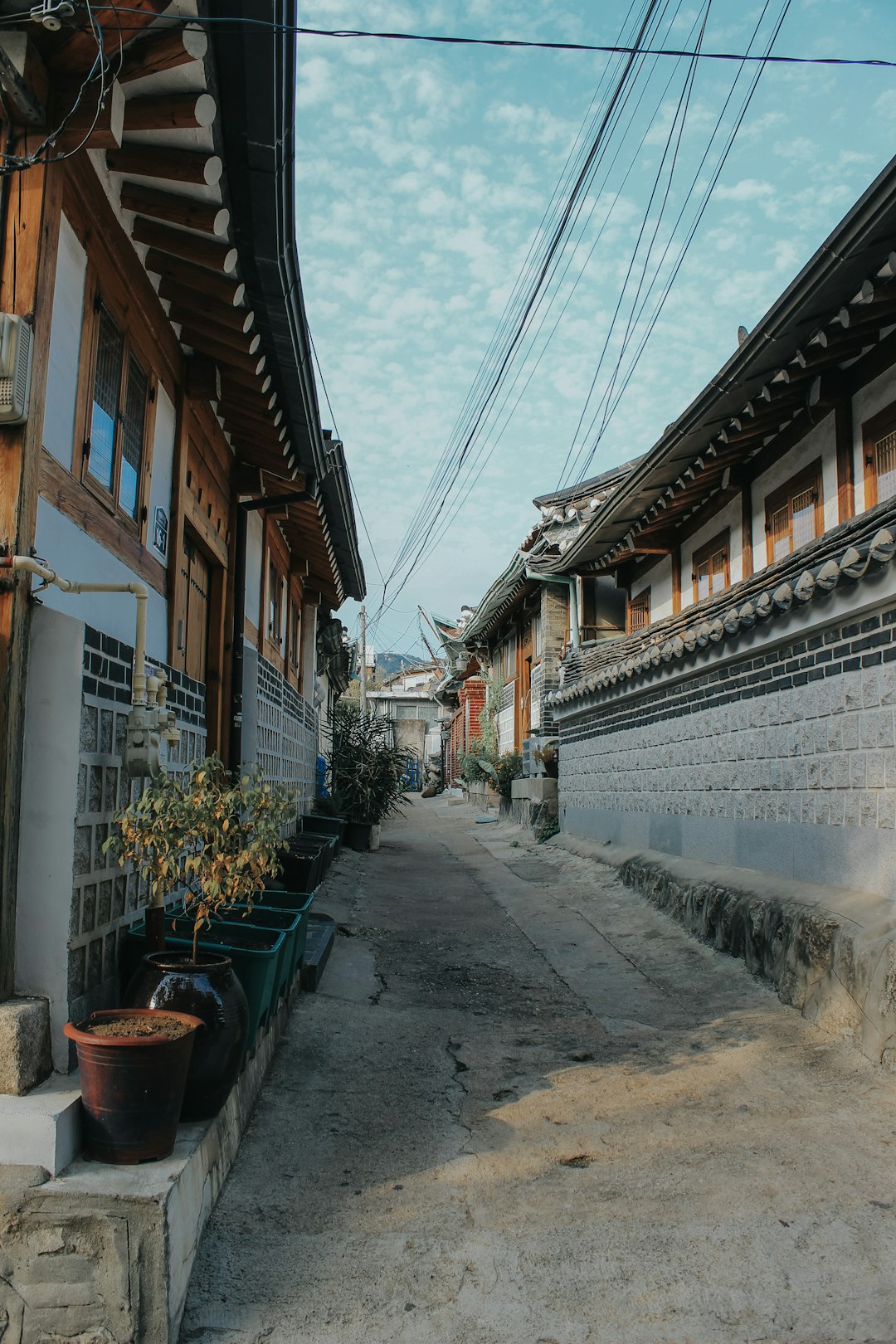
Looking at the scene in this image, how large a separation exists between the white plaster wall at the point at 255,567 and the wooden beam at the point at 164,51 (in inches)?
180

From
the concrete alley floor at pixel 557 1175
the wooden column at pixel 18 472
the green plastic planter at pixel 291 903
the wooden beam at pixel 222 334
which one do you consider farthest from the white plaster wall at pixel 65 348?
the concrete alley floor at pixel 557 1175

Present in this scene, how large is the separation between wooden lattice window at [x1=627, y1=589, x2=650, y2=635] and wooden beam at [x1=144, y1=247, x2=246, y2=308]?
1026 cm

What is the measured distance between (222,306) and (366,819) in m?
10.8

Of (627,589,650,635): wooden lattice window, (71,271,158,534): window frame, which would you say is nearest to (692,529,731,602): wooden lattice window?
(627,589,650,635): wooden lattice window

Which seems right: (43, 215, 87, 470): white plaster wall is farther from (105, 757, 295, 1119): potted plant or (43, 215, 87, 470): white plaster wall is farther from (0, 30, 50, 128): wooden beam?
(105, 757, 295, 1119): potted plant

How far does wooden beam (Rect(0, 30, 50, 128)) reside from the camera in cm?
326

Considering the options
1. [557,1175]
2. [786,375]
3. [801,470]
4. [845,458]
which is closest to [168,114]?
[557,1175]

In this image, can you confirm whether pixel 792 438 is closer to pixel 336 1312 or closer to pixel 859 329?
pixel 859 329

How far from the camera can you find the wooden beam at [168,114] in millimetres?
3654

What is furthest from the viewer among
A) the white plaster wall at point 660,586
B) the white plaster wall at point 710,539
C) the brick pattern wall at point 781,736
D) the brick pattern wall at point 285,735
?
the white plaster wall at point 660,586

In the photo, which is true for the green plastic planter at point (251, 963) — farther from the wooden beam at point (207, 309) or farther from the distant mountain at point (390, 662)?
the distant mountain at point (390, 662)

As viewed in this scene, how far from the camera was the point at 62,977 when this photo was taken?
327 cm

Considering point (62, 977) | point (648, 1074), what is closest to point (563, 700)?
point (648, 1074)

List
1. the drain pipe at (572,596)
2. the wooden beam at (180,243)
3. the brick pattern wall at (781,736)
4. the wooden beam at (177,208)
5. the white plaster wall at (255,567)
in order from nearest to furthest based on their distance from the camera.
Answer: the wooden beam at (177,208) < the wooden beam at (180,243) < the brick pattern wall at (781,736) < the white plaster wall at (255,567) < the drain pipe at (572,596)
